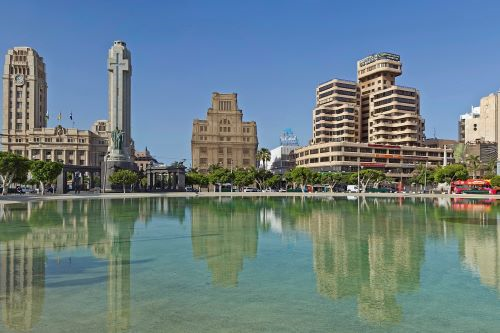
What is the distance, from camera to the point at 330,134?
162000mm

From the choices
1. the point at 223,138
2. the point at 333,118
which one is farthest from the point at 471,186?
the point at 223,138

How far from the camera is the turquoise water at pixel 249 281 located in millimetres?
9969

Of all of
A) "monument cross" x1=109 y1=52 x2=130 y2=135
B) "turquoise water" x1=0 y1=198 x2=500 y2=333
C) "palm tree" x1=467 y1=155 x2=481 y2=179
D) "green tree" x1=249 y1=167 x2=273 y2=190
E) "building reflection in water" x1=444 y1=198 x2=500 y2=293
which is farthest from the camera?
"monument cross" x1=109 y1=52 x2=130 y2=135

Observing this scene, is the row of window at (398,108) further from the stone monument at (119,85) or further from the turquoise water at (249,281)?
the turquoise water at (249,281)

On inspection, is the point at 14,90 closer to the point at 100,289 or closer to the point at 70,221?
the point at 70,221

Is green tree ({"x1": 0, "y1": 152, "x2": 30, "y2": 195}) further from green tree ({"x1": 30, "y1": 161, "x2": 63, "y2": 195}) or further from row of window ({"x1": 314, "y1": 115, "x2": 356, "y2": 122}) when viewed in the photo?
row of window ({"x1": 314, "y1": 115, "x2": 356, "y2": 122})

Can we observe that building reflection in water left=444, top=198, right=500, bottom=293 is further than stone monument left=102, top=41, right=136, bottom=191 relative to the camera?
No

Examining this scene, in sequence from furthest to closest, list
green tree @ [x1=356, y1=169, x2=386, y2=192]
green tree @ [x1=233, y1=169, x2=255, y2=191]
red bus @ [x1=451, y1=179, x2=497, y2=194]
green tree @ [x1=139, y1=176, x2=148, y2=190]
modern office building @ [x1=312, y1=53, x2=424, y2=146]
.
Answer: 1. modern office building @ [x1=312, y1=53, x2=424, y2=146]
2. green tree @ [x1=139, y1=176, x2=148, y2=190]
3. green tree @ [x1=233, y1=169, x2=255, y2=191]
4. green tree @ [x1=356, y1=169, x2=386, y2=192]
5. red bus @ [x1=451, y1=179, x2=497, y2=194]

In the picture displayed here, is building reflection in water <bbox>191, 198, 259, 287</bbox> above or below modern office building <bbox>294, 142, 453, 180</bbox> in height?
below

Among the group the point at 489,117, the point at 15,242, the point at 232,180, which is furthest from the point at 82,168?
the point at 489,117

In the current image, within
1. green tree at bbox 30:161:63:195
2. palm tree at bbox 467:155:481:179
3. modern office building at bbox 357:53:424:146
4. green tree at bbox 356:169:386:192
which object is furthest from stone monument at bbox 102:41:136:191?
palm tree at bbox 467:155:481:179

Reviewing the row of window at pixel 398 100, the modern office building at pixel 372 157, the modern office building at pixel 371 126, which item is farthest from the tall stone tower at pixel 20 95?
the row of window at pixel 398 100

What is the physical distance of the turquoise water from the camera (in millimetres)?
9969

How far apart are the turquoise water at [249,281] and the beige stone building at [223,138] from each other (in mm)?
154100
